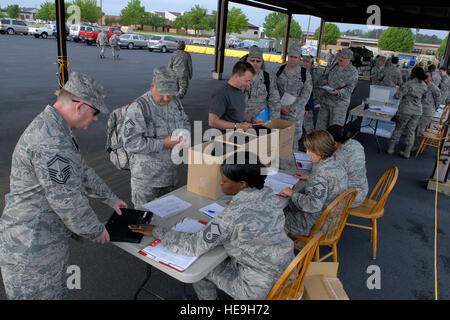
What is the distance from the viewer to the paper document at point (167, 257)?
1.65m

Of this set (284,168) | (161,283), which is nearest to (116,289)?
(161,283)

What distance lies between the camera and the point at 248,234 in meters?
1.61

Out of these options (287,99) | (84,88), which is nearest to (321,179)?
(84,88)

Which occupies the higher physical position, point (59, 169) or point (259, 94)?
point (259, 94)

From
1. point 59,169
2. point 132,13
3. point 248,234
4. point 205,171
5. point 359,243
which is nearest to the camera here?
point 59,169

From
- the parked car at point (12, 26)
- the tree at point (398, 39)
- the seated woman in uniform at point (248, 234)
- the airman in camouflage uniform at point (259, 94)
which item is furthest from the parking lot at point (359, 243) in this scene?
the tree at point (398, 39)

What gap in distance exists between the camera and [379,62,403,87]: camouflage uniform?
31.7 ft

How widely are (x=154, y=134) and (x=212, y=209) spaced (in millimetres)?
746

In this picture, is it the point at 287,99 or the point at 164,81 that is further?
the point at 287,99

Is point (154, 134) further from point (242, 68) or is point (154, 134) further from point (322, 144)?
point (322, 144)

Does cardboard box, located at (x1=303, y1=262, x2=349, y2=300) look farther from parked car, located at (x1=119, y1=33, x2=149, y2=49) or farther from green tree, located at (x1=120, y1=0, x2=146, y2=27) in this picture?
green tree, located at (x1=120, y1=0, x2=146, y2=27)

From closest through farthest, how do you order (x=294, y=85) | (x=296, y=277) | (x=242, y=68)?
(x=296, y=277) → (x=242, y=68) → (x=294, y=85)

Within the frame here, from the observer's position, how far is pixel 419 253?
3.30 meters

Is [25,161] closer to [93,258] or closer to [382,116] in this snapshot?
[93,258]
